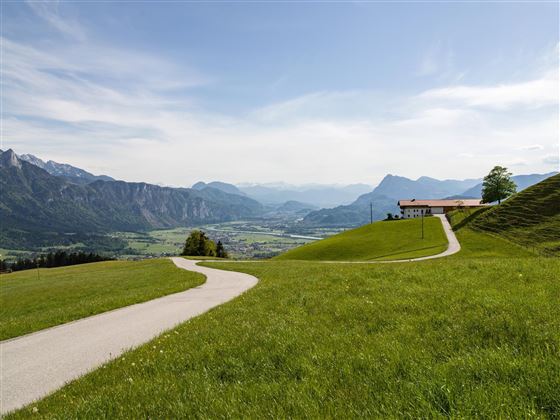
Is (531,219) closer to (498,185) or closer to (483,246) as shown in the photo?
(483,246)

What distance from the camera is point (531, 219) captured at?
76.1m

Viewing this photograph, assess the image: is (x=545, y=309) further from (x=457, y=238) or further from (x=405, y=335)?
(x=457, y=238)

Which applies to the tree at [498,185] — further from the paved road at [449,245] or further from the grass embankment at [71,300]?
the grass embankment at [71,300]

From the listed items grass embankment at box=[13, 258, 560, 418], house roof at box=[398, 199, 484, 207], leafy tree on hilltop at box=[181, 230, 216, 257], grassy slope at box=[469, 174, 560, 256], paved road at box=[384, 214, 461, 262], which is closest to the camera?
grass embankment at box=[13, 258, 560, 418]

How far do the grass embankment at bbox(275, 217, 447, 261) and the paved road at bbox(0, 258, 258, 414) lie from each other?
55.7m

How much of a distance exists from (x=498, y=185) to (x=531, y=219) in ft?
107

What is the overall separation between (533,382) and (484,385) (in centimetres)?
66

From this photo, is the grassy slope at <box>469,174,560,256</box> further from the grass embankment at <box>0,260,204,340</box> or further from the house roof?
the house roof

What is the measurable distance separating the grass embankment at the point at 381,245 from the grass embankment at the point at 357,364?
2352 inches

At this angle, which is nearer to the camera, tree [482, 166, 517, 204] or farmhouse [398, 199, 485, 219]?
tree [482, 166, 517, 204]

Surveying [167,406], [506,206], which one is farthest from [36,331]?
[506,206]

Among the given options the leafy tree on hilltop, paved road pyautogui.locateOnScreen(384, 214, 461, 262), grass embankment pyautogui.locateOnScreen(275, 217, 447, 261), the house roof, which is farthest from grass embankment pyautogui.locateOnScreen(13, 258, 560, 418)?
the house roof

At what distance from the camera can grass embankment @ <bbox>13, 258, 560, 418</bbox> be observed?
4.97 meters

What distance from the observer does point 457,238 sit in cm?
7919
